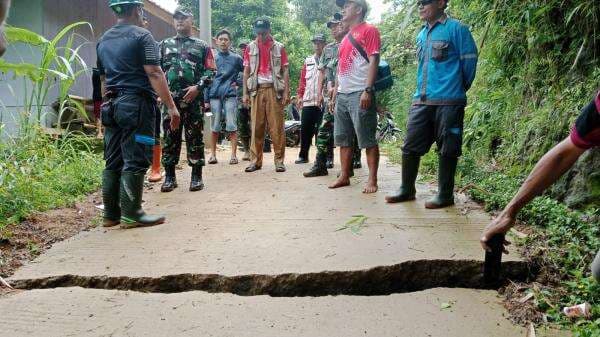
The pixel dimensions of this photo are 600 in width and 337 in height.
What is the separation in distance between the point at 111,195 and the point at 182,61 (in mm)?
1827

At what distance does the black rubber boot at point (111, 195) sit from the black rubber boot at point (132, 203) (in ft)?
0.49

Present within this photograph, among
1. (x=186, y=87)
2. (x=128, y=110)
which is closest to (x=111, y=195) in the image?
(x=128, y=110)

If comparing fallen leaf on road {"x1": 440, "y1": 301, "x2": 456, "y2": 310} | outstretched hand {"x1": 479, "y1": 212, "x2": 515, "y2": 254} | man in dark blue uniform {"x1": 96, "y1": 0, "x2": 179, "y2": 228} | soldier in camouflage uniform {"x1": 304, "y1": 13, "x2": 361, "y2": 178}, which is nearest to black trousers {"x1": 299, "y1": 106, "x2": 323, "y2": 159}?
soldier in camouflage uniform {"x1": 304, "y1": 13, "x2": 361, "y2": 178}

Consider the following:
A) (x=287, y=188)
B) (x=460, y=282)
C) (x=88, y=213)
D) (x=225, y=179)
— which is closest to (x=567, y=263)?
(x=460, y=282)

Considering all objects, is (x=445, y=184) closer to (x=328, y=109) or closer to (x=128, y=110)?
(x=328, y=109)

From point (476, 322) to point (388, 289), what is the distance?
557 millimetres

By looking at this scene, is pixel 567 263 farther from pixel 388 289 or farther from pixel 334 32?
pixel 334 32

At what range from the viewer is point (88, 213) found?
154 inches

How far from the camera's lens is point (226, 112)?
6.82m

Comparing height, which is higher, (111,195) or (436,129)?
(436,129)

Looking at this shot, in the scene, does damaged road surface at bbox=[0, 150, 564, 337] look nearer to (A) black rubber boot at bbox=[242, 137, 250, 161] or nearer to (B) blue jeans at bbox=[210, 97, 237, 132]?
(B) blue jeans at bbox=[210, 97, 237, 132]

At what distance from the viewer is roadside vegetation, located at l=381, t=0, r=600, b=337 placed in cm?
237

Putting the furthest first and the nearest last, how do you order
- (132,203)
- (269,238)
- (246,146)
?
(246,146) < (132,203) < (269,238)

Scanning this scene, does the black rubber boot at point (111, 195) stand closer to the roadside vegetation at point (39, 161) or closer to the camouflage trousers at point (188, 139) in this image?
the roadside vegetation at point (39, 161)
